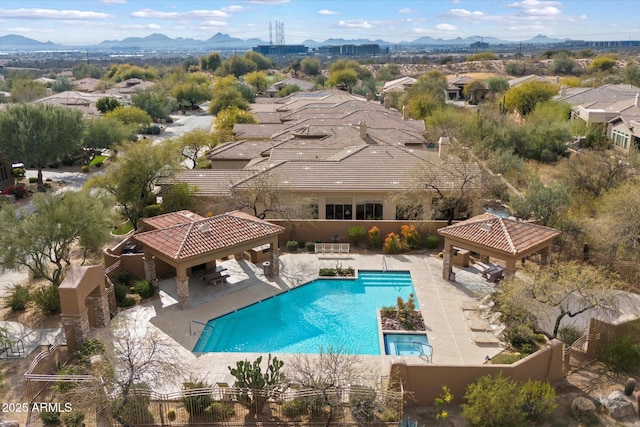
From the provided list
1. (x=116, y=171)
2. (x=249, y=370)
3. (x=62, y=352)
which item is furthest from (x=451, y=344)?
(x=116, y=171)

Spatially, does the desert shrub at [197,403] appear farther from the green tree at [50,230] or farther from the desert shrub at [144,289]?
the green tree at [50,230]

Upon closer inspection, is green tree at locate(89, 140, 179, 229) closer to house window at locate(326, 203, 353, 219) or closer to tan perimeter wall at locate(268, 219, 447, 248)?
tan perimeter wall at locate(268, 219, 447, 248)

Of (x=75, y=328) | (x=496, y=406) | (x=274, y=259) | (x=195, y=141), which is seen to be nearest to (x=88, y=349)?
(x=75, y=328)

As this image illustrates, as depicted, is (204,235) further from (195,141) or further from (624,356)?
(195,141)

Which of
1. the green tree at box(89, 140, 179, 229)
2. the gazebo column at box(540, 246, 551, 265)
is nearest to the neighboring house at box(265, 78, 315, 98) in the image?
the green tree at box(89, 140, 179, 229)

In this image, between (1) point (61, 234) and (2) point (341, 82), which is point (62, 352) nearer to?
(1) point (61, 234)
